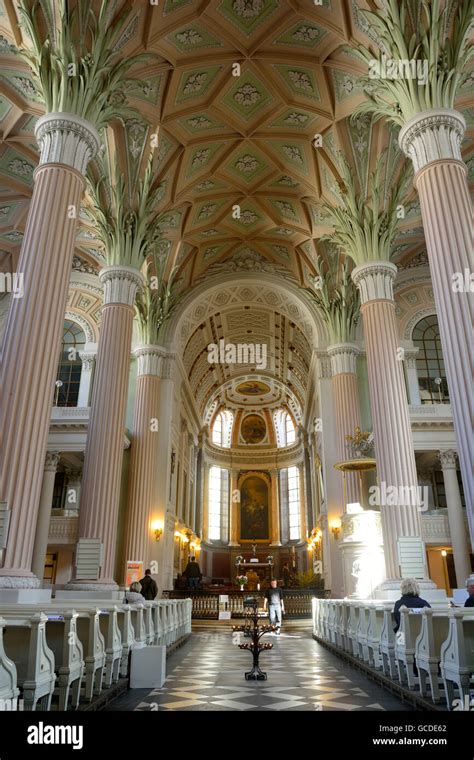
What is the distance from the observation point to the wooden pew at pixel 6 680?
3.02 m

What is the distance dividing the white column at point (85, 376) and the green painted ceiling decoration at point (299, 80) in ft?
37.5

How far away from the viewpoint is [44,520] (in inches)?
651

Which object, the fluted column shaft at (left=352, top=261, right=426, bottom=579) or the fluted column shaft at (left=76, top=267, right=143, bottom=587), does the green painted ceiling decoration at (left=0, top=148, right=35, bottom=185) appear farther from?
the fluted column shaft at (left=352, top=261, right=426, bottom=579)

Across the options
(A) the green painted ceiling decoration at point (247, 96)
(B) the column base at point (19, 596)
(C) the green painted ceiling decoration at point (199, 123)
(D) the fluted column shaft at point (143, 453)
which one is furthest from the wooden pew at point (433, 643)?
(C) the green painted ceiling decoration at point (199, 123)

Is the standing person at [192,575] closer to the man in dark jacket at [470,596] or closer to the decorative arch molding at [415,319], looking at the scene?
the decorative arch molding at [415,319]

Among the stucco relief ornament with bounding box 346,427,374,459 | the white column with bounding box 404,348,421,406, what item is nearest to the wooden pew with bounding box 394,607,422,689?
the stucco relief ornament with bounding box 346,427,374,459

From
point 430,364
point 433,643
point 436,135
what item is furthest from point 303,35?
point 433,643

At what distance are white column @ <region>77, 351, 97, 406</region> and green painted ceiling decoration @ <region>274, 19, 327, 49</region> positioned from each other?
40.1ft

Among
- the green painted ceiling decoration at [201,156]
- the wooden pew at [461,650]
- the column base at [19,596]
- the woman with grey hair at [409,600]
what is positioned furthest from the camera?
the green painted ceiling decoration at [201,156]

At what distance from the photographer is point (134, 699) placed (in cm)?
552

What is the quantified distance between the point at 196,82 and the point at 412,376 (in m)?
12.0

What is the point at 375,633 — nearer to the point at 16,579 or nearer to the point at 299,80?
the point at 16,579

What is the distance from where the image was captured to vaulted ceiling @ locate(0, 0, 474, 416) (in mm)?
12469

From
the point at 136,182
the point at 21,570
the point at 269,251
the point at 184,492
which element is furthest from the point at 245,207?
the point at 21,570
